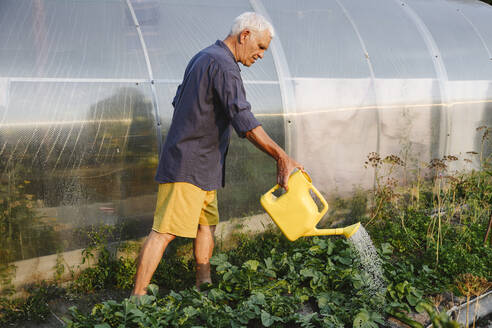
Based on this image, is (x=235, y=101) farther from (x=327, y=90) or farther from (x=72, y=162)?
(x=327, y=90)

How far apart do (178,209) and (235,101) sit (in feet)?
2.33

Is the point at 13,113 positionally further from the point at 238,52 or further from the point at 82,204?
the point at 238,52

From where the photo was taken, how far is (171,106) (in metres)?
3.35

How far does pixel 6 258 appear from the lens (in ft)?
9.58

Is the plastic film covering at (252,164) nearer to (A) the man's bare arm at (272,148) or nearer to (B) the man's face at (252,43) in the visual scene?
(B) the man's face at (252,43)

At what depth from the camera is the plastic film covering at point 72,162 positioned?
2.89 metres

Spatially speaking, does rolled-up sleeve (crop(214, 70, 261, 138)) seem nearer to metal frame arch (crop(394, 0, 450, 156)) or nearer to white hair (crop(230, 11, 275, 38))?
white hair (crop(230, 11, 275, 38))

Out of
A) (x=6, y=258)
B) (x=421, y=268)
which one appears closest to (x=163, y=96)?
(x=6, y=258)

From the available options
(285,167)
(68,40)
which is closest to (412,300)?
(285,167)

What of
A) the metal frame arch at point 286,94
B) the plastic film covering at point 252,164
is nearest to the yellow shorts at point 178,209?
the plastic film covering at point 252,164

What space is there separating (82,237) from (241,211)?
3.97ft

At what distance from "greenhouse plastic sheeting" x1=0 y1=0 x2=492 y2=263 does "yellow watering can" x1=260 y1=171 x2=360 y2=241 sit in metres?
0.97

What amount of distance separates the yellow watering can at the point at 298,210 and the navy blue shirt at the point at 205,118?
0.39 metres

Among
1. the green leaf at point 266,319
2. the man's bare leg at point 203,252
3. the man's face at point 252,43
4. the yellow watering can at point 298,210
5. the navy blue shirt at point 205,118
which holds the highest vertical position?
the man's face at point 252,43
